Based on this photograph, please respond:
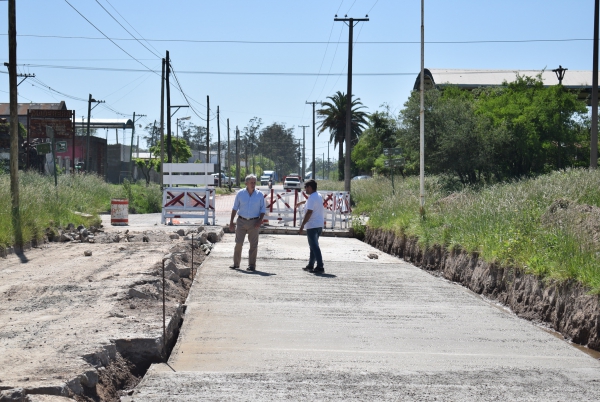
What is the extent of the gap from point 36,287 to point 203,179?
18.7 meters

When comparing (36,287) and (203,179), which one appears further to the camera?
(203,179)

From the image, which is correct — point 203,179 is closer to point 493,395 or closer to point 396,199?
point 396,199

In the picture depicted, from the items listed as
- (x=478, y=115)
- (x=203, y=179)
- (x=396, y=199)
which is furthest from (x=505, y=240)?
(x=478, y=115)

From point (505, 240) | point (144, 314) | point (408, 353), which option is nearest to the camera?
point (408, 353)

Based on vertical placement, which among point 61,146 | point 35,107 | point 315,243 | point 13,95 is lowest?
point 315,243

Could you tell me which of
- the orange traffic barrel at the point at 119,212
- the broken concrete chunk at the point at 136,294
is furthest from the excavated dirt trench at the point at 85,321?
the orange traffic barrel at the point at 119,212

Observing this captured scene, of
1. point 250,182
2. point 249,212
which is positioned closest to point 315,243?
point 249,212

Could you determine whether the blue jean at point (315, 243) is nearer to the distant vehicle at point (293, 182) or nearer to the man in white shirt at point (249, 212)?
the man in white shirt at point (249, 212)

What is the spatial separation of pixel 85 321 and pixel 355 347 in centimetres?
298

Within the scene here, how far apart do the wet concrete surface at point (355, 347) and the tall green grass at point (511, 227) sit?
957mm

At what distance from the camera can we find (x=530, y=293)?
38.0 ft

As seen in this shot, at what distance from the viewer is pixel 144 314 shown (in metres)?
8.94

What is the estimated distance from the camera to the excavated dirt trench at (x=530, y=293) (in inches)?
379

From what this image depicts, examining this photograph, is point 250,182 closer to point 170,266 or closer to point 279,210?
A: point 170,266
